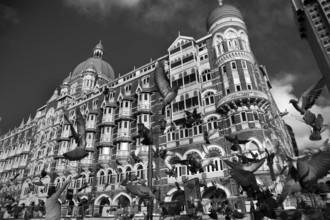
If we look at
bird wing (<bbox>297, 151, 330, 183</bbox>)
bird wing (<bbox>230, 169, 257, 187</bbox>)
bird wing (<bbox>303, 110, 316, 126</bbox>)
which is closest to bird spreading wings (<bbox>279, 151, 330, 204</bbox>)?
bird wing (<bbox>297, 151, 330, 183</bbox>)

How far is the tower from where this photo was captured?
33656 mm

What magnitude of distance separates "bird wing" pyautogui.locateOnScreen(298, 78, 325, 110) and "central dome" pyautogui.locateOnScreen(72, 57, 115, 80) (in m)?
49.3

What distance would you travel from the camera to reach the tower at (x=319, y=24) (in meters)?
33.7

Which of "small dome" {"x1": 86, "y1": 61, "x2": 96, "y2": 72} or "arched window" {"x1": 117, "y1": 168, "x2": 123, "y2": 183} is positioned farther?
"small dome" {"x1": 86, "y1": 61, "x2": 96, "y2": 72}

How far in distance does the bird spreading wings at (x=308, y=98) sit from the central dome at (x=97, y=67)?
4924 centimetres

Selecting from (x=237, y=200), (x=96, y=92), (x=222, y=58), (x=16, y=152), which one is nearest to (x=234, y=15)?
(x=222, y=58)

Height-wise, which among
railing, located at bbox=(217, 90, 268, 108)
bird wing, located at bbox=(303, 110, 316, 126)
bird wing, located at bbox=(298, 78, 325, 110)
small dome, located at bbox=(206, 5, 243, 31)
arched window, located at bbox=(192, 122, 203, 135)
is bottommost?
bird wing, located at bbox=(303, 110, 316, 126)

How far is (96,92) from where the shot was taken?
39.7 meters

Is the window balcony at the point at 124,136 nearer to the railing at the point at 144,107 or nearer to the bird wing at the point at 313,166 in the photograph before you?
the railing at the point at 144,107

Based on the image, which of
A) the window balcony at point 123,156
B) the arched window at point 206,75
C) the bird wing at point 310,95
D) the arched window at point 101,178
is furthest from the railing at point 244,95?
the arched window at point 101,178

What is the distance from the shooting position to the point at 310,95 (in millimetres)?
6543

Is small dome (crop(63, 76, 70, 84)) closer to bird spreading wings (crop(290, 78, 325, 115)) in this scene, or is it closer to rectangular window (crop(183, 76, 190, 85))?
rectangular window (crop(183, 76, 190, 85))

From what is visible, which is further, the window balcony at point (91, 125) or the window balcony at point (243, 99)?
the window balcony at point (91, 125)

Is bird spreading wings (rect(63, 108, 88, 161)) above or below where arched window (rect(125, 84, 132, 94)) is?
below
